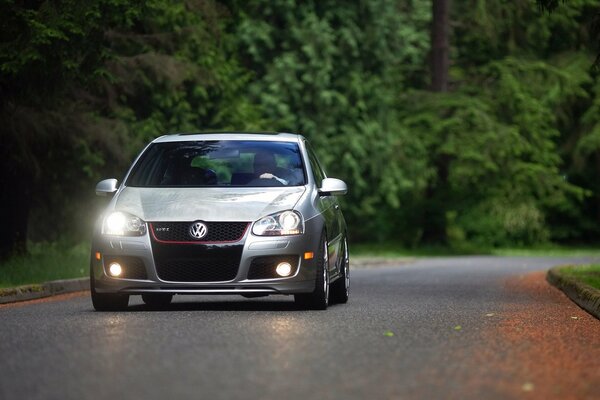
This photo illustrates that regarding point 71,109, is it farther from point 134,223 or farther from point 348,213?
point 348,213

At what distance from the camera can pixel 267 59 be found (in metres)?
44.6

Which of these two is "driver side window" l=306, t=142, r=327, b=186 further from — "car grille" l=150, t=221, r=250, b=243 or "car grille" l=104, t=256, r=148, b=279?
"car grille" l=104, t=256, r=148, b=279

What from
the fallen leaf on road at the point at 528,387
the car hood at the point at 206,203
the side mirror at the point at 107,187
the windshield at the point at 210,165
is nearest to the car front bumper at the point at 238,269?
the car hood at the point at 206,203

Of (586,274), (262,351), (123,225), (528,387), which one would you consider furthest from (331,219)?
(586,274)

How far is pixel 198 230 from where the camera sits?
13.2 metres

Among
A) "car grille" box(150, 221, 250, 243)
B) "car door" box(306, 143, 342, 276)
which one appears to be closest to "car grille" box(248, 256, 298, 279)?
"car grille" box(150, 221, 250, 243)

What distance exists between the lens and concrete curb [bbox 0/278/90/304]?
53.3 feet

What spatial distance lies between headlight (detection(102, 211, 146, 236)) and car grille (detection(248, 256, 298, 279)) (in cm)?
114

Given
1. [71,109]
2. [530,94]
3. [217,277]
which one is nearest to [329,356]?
[217,277]

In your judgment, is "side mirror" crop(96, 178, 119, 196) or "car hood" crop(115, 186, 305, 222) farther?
"side mirror" crop(96, 178, 119, 196)

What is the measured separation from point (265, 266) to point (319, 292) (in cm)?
67

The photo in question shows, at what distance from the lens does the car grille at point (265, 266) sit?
13195 mm

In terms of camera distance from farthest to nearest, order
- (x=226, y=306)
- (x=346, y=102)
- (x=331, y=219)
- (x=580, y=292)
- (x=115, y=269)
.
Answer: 1. (x=346, y=102)
2. (x=580, y=292)
3. (x=331, y=219)
4. (x=226, y=306)
5. (x=115, y=269)

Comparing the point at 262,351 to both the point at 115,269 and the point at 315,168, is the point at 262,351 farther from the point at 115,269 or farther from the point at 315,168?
the point at 315,168
